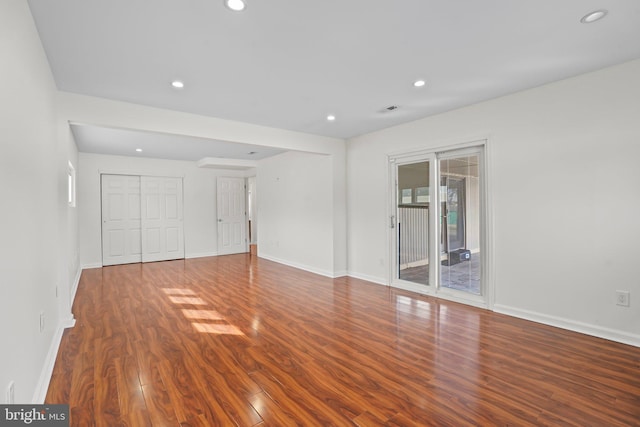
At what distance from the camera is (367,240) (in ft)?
17.2

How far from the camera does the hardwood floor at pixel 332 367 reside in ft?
6.11

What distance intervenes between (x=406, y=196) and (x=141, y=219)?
6.18 m

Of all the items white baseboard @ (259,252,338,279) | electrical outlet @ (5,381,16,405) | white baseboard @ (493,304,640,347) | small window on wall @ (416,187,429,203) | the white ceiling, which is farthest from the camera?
white baseboard @ (259,252,338,279)

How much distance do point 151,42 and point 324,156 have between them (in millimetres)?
3586

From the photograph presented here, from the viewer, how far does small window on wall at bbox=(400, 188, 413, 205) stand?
4656mm

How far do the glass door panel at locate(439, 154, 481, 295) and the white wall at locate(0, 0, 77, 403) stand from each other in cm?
427

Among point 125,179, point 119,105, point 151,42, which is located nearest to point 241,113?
point 119,105

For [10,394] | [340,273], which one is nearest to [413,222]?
[340,273]

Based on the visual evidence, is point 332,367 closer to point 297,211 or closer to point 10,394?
point 10,394

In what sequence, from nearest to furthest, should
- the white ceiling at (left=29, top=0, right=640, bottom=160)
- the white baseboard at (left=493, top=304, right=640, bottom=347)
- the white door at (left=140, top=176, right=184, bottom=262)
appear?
1. the white ceiling at (left=29, top=0, right=640, bottom=160)
2. the white baseboard at (left=493, top=304, right=640, bottom=347)
3. the white door at (left=140, top=176, right=184, bottom=262)

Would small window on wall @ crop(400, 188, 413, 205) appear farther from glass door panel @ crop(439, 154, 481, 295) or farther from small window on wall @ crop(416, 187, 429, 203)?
glass door panel @ crop(439, 154, 481, 295)

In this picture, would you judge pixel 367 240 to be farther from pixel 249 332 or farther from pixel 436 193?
pixel 249 332

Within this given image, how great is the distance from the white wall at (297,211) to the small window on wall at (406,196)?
132 cm

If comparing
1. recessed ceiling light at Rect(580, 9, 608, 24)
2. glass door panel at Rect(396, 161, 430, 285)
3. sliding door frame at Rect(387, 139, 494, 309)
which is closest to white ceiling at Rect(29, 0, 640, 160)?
recessed ceiling light at Rect(580, 9, 608, 24)
